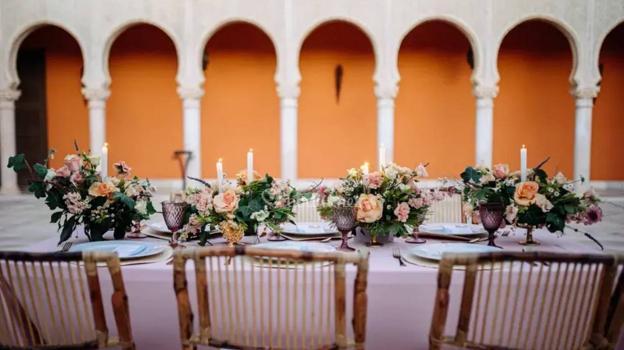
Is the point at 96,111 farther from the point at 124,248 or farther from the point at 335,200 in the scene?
the point at 335,200

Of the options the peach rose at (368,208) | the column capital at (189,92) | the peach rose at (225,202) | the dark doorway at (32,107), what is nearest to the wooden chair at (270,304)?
the peach rose at (225,202)

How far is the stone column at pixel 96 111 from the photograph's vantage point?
892 cm

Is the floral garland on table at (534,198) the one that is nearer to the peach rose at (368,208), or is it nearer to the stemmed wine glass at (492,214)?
the stemmed wine glass at (492,214)

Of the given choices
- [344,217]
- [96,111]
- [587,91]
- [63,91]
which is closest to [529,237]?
[344,217]

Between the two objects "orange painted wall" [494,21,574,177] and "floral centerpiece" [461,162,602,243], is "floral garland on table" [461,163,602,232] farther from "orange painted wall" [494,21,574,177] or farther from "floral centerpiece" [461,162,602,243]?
"orange painted wall" [494,21,574,177]

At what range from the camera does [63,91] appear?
35.9ft

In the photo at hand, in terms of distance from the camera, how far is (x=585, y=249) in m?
2.42

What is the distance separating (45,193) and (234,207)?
0.95m

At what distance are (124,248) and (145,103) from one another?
9.29 metres

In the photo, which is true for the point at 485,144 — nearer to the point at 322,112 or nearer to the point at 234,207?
the point at 322,112

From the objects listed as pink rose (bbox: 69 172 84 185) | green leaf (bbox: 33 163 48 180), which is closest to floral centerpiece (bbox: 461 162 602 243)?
pink rose (bbox: 69 172 84 185)

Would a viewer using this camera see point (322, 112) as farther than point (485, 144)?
Yes

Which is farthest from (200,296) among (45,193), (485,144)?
(485,144)

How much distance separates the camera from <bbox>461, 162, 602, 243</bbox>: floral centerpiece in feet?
7.67
